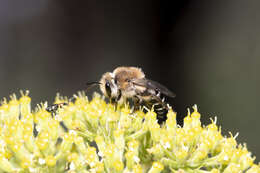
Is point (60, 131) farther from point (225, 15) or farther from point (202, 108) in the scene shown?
point (225, 15)

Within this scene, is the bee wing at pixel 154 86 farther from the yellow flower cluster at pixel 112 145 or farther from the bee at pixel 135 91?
the yellow flower cluster at pixel 112 145

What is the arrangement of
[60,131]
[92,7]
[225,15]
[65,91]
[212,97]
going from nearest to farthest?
[60,131] < [212,97] < [225,15] < [65,91] < [92,7]

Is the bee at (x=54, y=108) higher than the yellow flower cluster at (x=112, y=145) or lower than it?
higher

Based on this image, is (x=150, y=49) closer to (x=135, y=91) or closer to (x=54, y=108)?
(x=135, y=91)

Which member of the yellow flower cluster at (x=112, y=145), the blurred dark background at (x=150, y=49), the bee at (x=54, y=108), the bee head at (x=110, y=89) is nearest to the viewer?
the yellow flower cluster at (x=112, y=145)

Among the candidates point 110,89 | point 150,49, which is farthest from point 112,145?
point 150,49

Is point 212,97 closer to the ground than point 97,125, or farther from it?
farther from it

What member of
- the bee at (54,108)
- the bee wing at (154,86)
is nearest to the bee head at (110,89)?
the bee wing at (154,86)

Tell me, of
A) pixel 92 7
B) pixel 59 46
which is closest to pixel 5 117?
pixel 59 46
